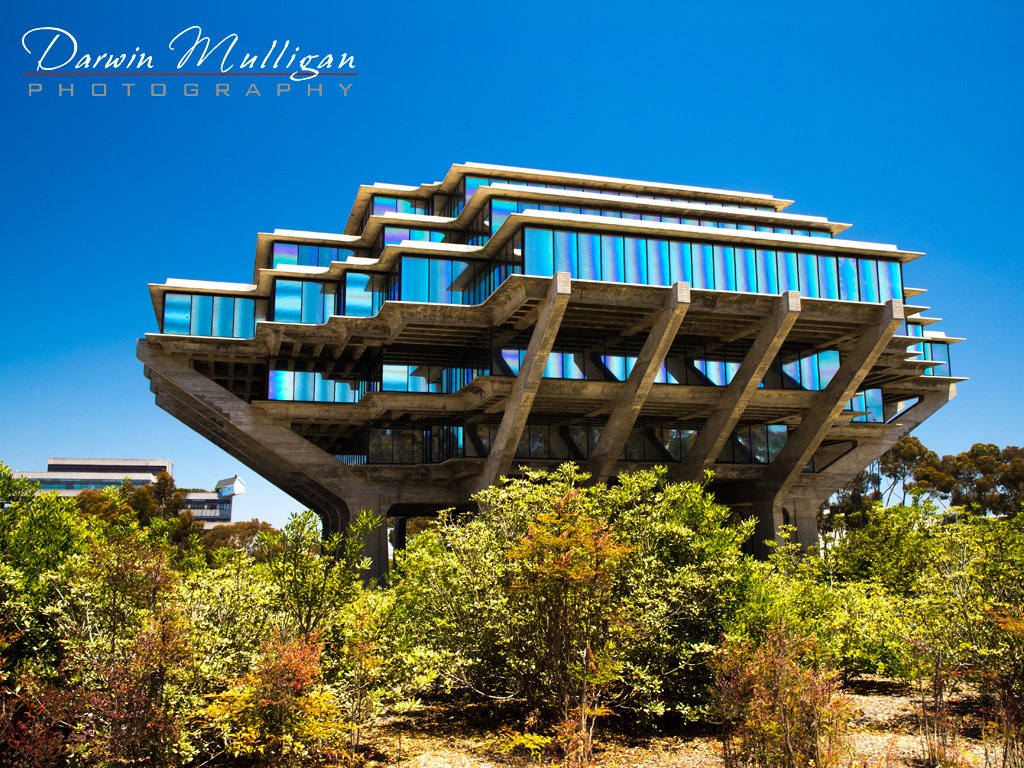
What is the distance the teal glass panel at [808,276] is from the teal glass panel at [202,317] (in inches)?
1219

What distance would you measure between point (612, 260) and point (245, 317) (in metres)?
20.8

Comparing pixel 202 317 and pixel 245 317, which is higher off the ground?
pixel 245 317

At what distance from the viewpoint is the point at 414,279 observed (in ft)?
131

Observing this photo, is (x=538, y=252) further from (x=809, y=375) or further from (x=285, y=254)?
(x=285, y=254)

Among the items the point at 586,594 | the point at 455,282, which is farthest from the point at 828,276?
the point at 586,594

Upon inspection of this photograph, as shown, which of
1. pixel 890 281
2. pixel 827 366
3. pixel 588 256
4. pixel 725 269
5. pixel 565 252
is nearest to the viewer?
pixel 565 252

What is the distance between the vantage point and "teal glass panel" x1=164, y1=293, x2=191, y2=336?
144 feet

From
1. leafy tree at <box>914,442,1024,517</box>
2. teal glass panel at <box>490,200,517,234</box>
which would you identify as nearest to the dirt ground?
teal glass panel at <box>490,200,517,234</box>

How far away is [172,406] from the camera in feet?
172

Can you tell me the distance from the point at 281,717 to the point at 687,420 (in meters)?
39.7

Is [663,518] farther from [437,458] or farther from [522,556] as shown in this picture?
[437,458]

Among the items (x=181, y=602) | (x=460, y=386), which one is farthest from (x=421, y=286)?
(x=181, y=602)

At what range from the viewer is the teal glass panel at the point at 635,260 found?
3806cm

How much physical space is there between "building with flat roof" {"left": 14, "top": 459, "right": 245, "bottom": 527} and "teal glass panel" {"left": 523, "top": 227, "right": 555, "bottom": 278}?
427 ft
